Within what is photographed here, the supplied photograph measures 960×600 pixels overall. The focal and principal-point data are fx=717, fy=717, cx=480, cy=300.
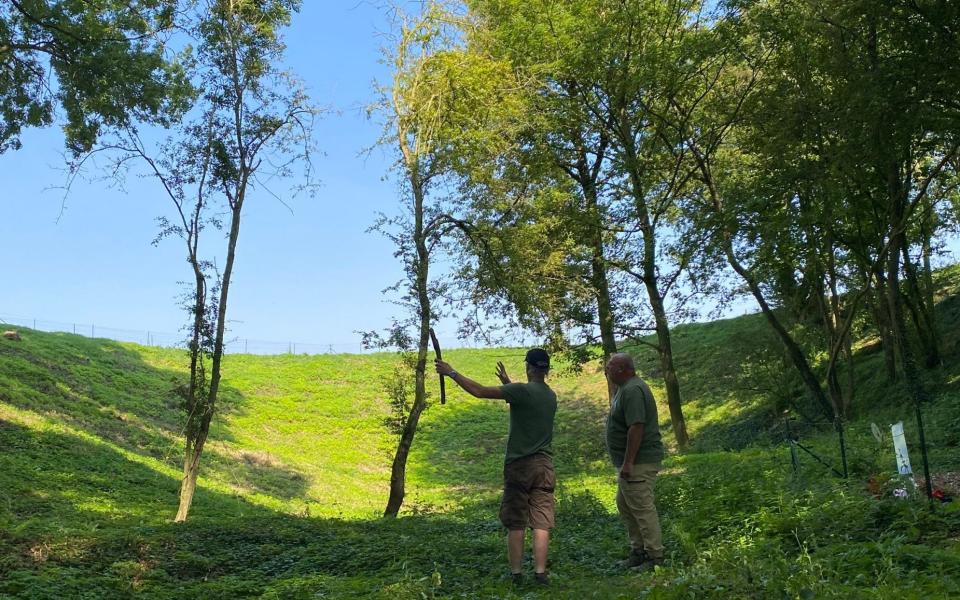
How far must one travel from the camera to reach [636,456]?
6.12m

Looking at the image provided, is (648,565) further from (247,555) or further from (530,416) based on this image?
(247,555)

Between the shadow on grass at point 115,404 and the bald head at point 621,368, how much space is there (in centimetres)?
1311

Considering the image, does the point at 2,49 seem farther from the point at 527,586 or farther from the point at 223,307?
the point at 527,586

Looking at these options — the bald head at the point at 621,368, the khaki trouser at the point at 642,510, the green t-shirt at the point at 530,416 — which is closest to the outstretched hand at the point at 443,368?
the green t-shirt at the point at 530,416

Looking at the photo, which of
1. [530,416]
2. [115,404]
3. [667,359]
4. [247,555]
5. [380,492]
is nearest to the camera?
[530,416]

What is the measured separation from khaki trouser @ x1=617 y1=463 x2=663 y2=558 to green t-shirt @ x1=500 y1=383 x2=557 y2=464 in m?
0.85

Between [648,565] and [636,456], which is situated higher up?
[636,456]

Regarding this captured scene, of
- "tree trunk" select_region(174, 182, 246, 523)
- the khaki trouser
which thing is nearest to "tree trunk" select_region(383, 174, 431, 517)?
"tree trunk" select_region(174, 182, 246, 523)

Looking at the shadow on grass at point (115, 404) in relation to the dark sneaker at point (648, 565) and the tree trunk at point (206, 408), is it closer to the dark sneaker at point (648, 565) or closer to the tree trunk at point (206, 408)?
the tree trunk at point (206, 408)

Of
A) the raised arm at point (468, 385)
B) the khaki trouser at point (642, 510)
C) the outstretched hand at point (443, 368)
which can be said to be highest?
the outstretched hand at point (443, 368)

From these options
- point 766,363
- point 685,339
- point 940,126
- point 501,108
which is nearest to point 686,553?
point 940,126

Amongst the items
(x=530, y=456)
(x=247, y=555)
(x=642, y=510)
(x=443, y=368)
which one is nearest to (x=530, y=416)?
(x=530, y=456)

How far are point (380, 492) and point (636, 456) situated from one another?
16.8m

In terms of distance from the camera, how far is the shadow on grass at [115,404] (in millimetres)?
19219
